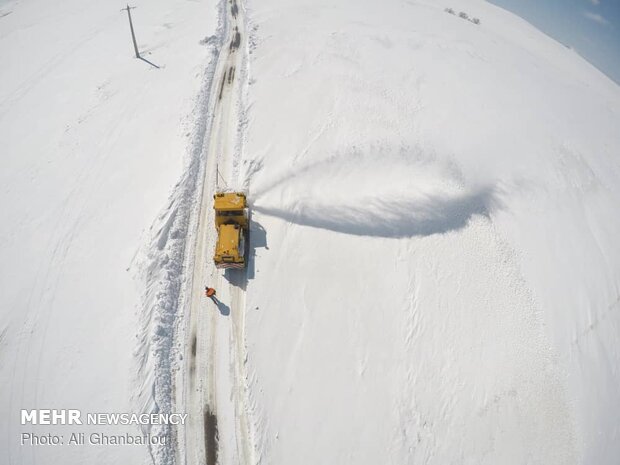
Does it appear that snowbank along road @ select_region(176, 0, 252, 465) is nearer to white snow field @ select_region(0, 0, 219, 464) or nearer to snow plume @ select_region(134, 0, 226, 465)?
snow plume @ select_region(134, 0, 226, 465)

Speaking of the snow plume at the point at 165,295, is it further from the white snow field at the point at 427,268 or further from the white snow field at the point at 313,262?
the white snow field at the point at 427,268

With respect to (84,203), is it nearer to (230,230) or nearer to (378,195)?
(230,230)

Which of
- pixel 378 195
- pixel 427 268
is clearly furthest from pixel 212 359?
pixel 378 195

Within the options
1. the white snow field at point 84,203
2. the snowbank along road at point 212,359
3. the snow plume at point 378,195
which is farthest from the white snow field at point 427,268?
the white snow field at point 84,203

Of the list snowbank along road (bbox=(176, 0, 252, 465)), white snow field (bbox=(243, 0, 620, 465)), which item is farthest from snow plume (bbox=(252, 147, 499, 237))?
snowbank along road (bbox=(176, 0, 252, 465))

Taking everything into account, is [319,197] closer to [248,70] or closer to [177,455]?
[177,455]
